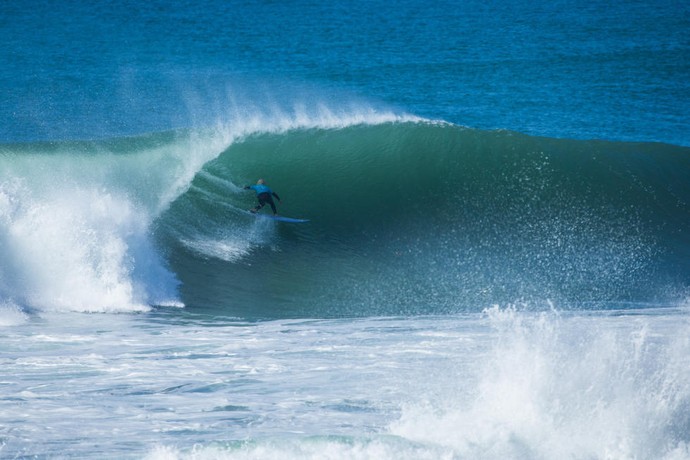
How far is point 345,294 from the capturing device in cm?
1030

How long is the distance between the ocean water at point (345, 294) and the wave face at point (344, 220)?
0.05 meters

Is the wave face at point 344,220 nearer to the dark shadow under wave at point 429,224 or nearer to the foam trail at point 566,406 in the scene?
the dark shadow under wave at point 429,224

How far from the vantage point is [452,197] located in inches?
572

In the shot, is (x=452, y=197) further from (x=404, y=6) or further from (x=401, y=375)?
(x=404, y=6)

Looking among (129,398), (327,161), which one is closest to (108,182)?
(327,161)

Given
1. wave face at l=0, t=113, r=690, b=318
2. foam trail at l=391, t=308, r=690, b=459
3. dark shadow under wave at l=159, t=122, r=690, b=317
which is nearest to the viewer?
foam trail at l=391, t=308, r=690, b=459

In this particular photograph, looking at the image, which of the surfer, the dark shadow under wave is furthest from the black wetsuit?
the dark shadow under wave

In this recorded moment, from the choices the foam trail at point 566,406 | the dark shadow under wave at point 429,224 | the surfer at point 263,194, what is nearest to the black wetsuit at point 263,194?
the surfer at point 263,194

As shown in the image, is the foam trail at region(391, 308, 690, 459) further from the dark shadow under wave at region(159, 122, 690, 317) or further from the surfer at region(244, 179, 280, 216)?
the surfer at region(244, 179, 280, 216)

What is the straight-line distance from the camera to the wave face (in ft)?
32.5

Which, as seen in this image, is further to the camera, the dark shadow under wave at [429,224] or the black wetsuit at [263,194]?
the black wetsuit at [263,194]

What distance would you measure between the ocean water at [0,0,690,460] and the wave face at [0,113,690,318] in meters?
0.05

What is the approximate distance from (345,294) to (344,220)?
3398 millimetres

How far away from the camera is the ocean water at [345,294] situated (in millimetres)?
5238
